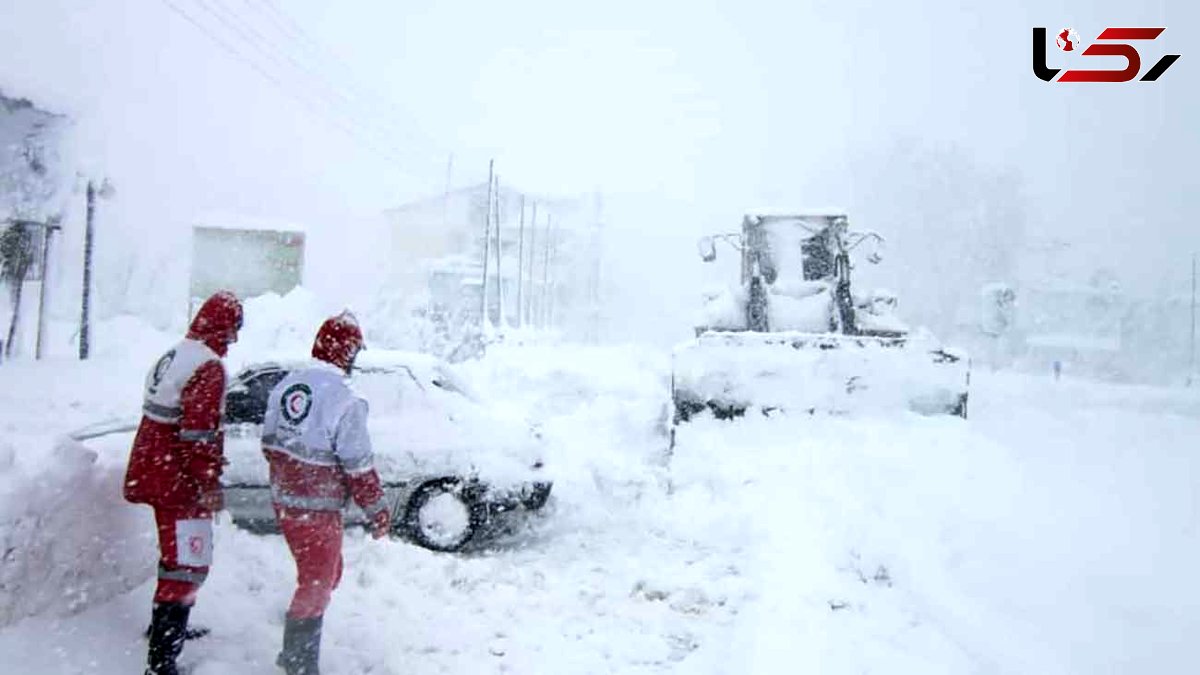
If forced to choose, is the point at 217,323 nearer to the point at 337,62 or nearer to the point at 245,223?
the point at 337,62

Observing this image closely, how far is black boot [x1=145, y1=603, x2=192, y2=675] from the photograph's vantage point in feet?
11.5

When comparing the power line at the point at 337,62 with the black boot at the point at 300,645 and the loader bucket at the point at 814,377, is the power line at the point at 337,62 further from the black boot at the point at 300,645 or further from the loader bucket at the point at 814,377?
the black boot at the point at 300,645

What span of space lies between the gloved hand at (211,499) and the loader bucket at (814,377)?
259 inches

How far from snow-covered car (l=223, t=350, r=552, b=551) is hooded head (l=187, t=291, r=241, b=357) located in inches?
106

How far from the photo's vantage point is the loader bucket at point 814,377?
9.68 m

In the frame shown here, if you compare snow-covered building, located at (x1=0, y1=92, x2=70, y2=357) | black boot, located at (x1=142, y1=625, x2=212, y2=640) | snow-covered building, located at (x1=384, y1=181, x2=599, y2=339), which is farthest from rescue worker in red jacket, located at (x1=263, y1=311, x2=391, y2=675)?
snow-covered building, located at (x1=384, y1=181, x2=599, y2=339)

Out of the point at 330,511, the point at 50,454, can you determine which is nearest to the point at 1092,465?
the point at 330,511

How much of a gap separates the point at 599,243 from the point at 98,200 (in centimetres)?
3831

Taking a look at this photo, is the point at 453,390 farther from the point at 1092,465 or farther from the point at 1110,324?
the point at 1110,324

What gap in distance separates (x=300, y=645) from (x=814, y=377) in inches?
282

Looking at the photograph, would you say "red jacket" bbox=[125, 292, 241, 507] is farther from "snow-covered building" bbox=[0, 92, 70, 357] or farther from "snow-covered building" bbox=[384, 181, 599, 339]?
"snow-covered building" bbox=[384, 181, 599, 339]

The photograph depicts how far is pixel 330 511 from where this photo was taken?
12.3 feet

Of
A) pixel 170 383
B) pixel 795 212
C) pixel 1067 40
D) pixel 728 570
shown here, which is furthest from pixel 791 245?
pixel 170 383

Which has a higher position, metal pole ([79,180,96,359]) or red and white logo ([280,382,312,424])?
metal pole ([79,180,96,359])
